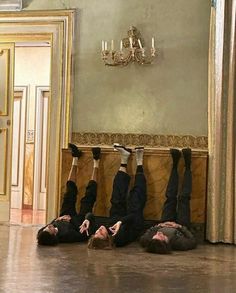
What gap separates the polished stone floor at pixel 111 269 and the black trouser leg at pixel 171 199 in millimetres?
421

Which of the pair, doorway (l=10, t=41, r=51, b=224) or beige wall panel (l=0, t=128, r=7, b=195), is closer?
beige wall panel (l=0, t=128, r=7, b=195)

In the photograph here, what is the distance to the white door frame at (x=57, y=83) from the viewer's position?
575 cm

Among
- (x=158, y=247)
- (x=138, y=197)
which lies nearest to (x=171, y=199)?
Result: (x=138, y=197)

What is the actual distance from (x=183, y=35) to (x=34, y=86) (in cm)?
341

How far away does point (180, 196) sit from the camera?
5.16 meters

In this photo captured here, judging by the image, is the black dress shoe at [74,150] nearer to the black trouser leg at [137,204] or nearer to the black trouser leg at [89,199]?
the black trouser leg at [89,199]

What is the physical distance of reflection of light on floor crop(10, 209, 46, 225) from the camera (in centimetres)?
634

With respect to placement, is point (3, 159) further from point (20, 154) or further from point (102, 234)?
point (102, 234)

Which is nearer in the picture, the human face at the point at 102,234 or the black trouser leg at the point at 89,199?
the human face at the point at 102,234

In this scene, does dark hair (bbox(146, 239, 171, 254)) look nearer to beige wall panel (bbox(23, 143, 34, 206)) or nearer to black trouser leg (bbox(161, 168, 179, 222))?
black trouser leg (bbox(161, 168, 179, 222))

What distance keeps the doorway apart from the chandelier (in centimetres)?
277

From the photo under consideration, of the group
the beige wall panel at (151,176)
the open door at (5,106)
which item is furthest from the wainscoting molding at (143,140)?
the open door at (5,106)

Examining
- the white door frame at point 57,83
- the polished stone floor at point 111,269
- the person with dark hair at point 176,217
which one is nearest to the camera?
the polished stone floor at point 111,269


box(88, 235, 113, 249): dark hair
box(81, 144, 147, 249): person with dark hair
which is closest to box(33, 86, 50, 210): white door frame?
box(81, 144, 147, 249): person with dark hair
